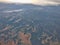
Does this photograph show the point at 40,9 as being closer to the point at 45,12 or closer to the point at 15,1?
the point at 45,12

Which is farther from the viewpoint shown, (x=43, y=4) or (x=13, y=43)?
(x=43, y=4)

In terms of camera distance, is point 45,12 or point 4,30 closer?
point 4,30

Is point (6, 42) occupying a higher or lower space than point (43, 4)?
lower

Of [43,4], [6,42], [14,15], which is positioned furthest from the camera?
[43,4]

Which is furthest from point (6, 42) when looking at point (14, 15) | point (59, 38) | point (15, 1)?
point (15, 1)

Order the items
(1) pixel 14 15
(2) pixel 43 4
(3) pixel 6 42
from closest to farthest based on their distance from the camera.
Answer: (3) pixel 6 42 → (1) pixel 14 15 → (2) pixel 43 4

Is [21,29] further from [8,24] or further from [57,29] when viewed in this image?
[57,29]

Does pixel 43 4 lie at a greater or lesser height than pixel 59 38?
greater

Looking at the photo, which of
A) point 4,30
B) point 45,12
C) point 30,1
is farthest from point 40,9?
point 4,30

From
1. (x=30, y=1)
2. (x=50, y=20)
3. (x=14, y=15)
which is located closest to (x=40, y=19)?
(x=50, y=20)
